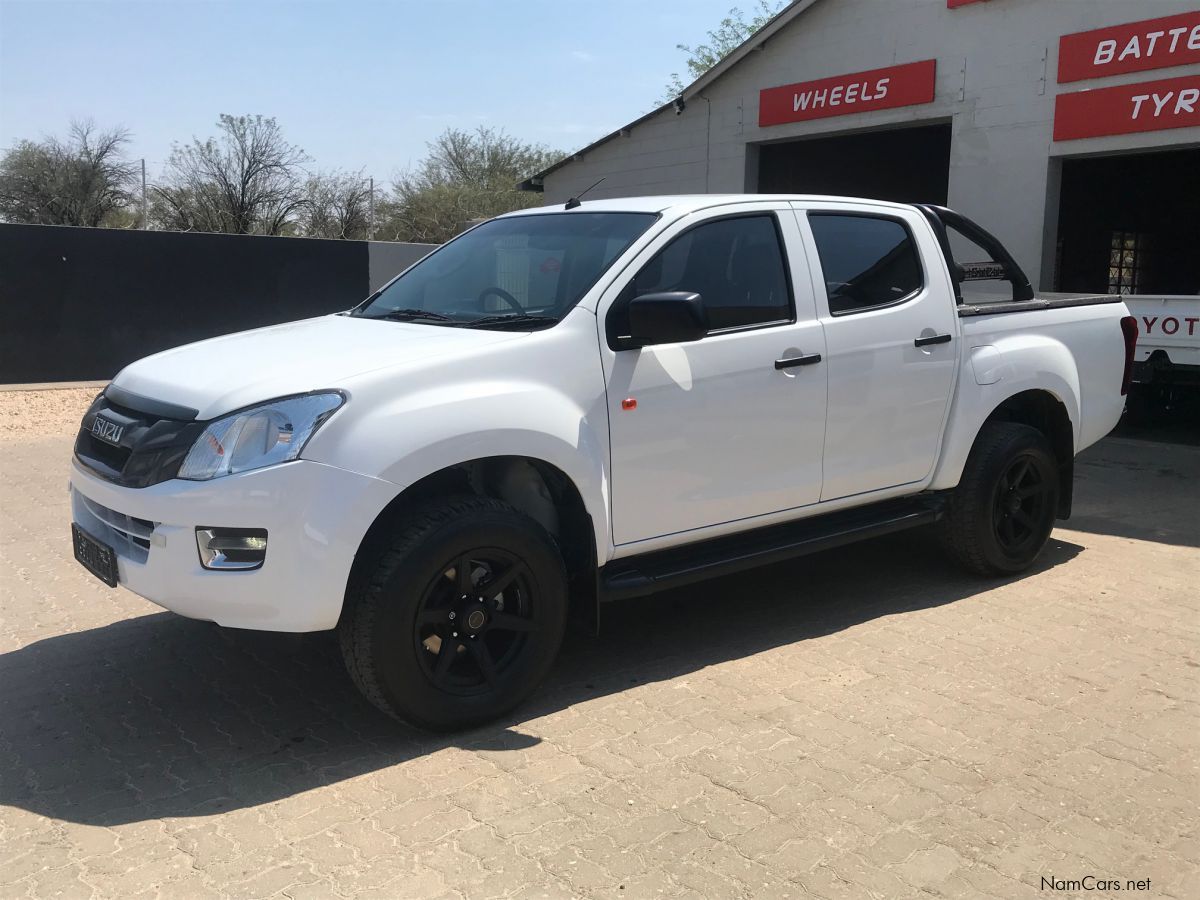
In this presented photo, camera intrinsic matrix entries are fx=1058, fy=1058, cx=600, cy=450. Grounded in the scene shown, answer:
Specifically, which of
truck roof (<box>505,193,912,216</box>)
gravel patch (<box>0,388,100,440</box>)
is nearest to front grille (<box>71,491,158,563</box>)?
truck roof (<box>505,193,912,216</box>)

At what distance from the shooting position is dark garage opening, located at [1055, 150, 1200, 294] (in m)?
19.5

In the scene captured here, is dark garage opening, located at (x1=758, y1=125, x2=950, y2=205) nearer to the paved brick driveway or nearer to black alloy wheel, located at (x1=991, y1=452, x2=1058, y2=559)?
black alloy wheel, located at (x1=991, y1=452, x2=1058, y2=559)

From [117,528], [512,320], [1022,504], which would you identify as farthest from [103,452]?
[1022,504]

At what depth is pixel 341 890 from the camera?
2.87m

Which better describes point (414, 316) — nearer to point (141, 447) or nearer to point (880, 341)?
point (141, 447)

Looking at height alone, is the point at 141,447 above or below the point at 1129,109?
below

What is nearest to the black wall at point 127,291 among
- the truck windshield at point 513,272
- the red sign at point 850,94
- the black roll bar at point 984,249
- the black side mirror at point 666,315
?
the red sign at point 850,94

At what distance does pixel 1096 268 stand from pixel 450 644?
2038 cm

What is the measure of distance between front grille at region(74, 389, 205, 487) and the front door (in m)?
1.52

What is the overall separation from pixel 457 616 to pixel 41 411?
404 inches

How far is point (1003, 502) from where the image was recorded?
562cm

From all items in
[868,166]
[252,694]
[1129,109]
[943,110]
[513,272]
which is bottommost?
[252,694]

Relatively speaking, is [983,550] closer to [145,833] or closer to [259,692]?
[259,692]

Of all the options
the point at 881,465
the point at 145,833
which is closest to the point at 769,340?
the point at 881,465
